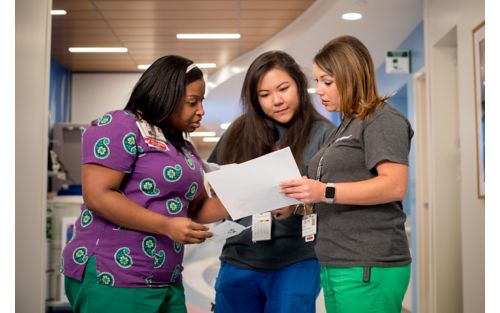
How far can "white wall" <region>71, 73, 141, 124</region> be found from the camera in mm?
10578

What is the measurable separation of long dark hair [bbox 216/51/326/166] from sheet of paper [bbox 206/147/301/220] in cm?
49

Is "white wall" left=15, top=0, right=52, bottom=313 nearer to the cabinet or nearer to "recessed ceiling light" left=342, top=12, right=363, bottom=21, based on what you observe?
the cabinet

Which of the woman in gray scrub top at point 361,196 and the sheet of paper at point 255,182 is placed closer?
the woman in gray scrub top at point 361,196

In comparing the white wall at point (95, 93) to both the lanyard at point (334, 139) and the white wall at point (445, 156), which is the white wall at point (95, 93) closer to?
the white wall at point (445, 156)

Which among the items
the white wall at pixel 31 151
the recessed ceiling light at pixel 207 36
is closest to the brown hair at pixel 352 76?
the white wall at pixel 31 151

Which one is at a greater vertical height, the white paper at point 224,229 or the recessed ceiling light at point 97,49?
the recessed ceiling light at point 97,49

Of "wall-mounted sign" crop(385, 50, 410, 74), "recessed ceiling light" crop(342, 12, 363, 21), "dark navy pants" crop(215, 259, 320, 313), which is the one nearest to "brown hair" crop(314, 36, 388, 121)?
"dark navy pants" crop(215, 259, 320, 313)

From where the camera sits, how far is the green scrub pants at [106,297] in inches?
72.2

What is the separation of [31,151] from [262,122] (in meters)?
1.02

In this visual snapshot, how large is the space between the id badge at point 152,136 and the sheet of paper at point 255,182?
178 mm

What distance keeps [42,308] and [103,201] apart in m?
1.19

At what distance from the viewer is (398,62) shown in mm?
6855

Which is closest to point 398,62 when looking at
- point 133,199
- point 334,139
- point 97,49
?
point 97,49
